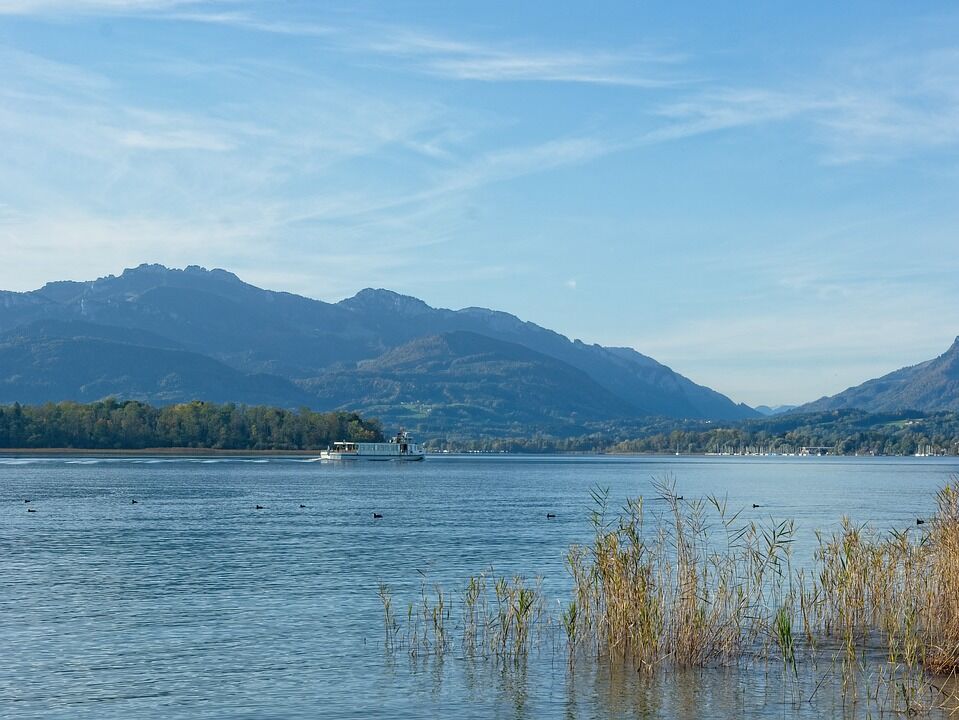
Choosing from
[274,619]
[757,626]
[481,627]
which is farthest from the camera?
[274,619]

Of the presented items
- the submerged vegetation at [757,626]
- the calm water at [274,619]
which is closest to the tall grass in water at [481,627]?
the submerged vegetation at [757,626]

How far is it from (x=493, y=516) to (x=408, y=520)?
8211 millimetres

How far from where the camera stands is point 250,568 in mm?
54062

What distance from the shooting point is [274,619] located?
3884 cm

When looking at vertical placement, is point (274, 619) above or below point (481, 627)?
below

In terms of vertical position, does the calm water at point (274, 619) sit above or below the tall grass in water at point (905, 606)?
below

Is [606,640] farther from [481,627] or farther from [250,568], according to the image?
[250,568]

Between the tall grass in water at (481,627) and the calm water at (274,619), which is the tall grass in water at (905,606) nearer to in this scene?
the calm water at (274,619)

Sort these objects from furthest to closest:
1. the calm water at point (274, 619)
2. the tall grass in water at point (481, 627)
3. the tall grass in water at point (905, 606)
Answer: the tall grass in water at point (481, 627), the tall grass in water at point (905, 606), the calm water at point (274, 619)

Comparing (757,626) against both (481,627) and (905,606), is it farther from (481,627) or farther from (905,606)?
(481,627)

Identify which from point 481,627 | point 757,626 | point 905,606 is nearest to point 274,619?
point 481,627

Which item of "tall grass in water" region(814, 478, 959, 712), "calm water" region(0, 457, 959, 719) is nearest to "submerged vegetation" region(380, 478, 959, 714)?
"tall grass in water" region(814, 478, 959, 712)

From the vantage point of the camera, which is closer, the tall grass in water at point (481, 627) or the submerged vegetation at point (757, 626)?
the submerged vegetation at point (757, 626)

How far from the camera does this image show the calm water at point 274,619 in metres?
27.1
